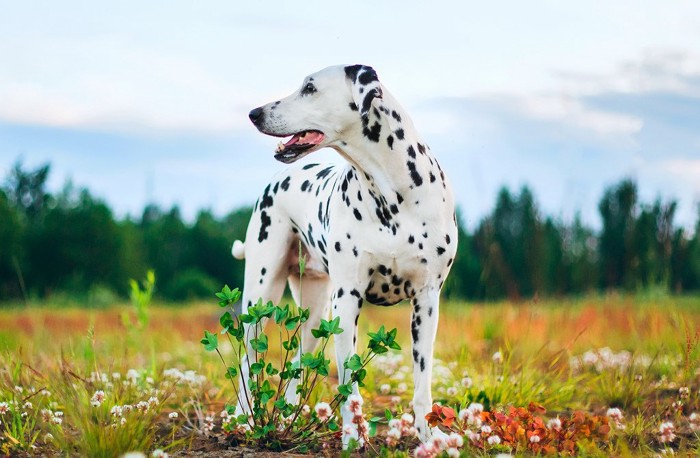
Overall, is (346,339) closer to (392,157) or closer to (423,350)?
(423,350)

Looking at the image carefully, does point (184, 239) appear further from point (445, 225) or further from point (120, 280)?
point (445, 225)

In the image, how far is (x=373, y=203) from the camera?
195 inches

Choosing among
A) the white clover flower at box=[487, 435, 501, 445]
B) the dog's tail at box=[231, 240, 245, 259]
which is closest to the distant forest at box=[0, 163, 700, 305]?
the dog's tail at box=[231, 240, 245, 259]

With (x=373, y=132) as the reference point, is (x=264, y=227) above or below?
below

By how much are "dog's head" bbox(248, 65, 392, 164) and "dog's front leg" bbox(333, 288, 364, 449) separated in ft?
3.14

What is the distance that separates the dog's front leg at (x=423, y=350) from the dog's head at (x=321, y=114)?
3.70ft

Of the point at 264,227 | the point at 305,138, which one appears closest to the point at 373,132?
the point at 305,138

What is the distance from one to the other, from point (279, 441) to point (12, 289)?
61.9 ft

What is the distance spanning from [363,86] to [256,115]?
68 cm

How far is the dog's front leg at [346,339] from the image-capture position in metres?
4.75

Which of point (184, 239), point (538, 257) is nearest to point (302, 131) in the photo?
point (538, 257)

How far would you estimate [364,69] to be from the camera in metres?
4.69

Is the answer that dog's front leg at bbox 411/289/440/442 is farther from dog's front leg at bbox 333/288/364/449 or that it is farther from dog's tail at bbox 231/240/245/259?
dog's tail at bbox 231/240/245/259

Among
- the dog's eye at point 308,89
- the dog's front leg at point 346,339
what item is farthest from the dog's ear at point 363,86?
the dog's front leg at point 346,339
